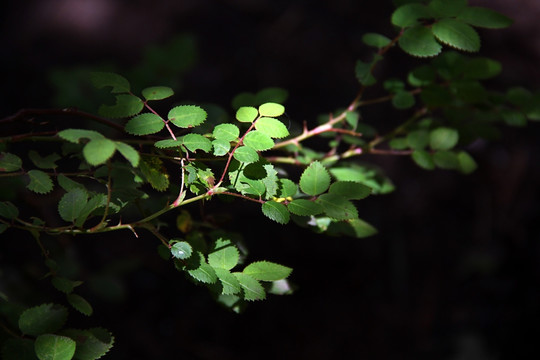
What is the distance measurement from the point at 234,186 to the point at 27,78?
2.81 meters

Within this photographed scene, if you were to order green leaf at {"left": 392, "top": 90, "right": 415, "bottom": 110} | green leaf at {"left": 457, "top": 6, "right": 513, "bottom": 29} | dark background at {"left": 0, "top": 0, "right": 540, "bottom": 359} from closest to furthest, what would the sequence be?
green leaf at {"left": 457, "top": 6, "right": 513, "bottom": 29} < green leaf at {"left": 392, "top": 90, "right": 415, "bottom": 110} < dark background at {"left": 0, "top": 0, "right": 540, "bottom": 359}

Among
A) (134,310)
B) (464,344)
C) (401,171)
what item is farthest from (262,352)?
(401,171)

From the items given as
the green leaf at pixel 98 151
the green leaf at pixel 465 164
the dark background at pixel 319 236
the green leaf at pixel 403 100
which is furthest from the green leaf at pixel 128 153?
the dark background at pixel 319 236

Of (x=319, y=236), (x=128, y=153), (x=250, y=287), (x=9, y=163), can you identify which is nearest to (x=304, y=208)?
(x=250, y=287)

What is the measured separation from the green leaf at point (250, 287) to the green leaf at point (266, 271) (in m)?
0.02

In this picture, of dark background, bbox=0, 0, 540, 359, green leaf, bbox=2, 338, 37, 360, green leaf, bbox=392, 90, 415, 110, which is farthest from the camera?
dark background, bbox=0, 0, 540, 359

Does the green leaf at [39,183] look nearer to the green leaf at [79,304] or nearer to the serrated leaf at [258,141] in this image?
the green leaf at [79,304]

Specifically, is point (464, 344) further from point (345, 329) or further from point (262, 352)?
point (262, 352)

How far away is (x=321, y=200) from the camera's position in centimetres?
86

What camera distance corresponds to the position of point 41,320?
2.61 ft

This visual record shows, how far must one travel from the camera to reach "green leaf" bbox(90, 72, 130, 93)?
0.86 metres

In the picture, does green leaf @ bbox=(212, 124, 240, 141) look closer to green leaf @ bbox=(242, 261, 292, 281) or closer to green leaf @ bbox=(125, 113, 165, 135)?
green leaf @ bbox=(125, 113, 165, 135)

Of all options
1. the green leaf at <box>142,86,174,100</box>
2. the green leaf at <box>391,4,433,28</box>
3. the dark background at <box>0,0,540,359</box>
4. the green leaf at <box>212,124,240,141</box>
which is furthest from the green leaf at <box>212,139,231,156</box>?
the dark background at <box>0,0,540,359</box>

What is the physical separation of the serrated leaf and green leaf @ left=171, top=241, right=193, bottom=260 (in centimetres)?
19
